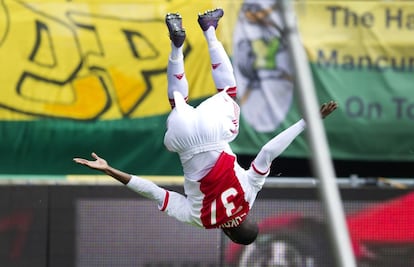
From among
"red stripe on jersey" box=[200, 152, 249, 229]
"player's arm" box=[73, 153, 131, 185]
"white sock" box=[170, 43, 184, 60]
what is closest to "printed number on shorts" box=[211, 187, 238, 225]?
"red stripe on jersey" box=[200, 152, 249, 229]

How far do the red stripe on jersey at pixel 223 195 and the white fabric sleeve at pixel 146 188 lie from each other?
0.27 metres

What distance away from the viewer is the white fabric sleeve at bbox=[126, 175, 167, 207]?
22.0ft

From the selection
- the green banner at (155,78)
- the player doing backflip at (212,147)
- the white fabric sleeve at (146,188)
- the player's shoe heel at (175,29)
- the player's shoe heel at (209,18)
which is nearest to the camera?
the player's shoe heel at (175,29)

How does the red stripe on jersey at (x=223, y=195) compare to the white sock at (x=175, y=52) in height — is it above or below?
below

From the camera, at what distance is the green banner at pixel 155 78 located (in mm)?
9359

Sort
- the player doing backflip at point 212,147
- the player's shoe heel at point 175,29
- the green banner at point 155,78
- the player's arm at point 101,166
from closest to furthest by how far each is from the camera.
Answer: the player's arm at point 101,166 < the player's shoe heel at point 175,29 < the player doing backflip at point 212,147 < the green banner at point 155,78

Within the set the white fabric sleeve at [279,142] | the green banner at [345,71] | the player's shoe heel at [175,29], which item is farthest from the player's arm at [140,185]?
the green banner at [345,71]

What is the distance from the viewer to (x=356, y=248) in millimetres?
9328

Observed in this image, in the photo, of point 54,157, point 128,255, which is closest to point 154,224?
point 128,255

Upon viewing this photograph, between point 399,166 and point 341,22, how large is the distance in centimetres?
137

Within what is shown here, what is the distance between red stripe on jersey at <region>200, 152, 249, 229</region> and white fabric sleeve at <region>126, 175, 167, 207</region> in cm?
27

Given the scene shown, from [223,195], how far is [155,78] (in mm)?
2939

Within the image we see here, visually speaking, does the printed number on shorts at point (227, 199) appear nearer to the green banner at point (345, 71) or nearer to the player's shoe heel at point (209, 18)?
the player's shoe heel at point (209, 18)

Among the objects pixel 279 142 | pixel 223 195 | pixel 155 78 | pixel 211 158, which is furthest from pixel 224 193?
pixel 155 78
